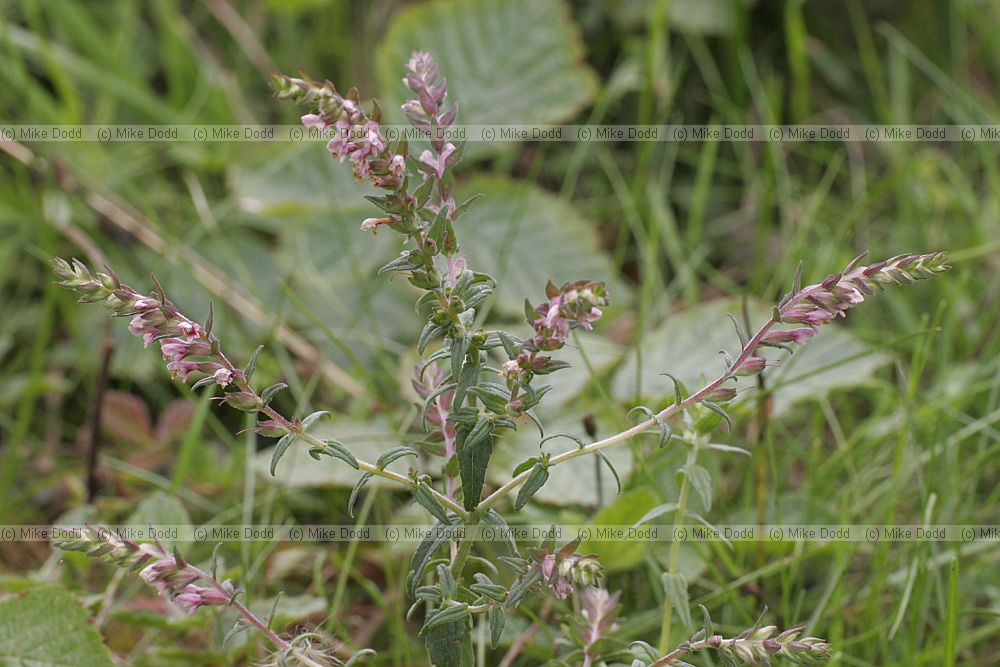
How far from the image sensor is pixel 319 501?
2.18 meters

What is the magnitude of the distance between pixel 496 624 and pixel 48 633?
80 cm

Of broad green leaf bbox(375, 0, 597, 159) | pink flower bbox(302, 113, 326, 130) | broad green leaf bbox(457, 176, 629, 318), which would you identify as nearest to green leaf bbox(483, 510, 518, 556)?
pink flower bbox(302, 113, 326, 130)

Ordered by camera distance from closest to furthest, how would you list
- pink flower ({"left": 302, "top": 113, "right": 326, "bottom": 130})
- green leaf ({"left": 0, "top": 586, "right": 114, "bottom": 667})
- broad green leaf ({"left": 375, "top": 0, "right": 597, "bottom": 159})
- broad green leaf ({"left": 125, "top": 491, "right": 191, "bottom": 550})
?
pink flower ({"left": 302, "top": 113, "right": 326, "bottom": 130}), green leaf ({"left": 0, "top": 586, "right": 114, "bottom": 667}), broad green leaf ({"left": 125, "top": 491, "right": 191, "bottom": 550}), broad green leaf ({"left": 375, "top": 0, "right": 597, "bottom": 159})

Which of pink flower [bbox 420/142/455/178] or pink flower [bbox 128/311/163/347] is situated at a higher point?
pink flower [bbox 420/142/455/178]

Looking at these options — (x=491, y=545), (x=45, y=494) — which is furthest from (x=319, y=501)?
(x=45, y=494)

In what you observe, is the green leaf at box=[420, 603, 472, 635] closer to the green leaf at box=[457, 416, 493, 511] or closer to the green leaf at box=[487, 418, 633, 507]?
the green leaf at box=[457, 416, 493, 511]

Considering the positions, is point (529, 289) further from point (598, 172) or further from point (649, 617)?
point (649, 617)

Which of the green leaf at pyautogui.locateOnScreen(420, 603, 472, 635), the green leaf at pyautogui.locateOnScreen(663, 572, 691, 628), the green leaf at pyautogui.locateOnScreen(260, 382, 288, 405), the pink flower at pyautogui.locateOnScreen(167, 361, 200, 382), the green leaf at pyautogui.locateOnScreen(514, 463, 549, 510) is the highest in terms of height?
the pink flower at pyautogui.locateOnScreen(167, 361, 200, 382)

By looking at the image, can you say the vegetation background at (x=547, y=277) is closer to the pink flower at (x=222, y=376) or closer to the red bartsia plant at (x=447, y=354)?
the red bartsia plant at (x=447, y=354)

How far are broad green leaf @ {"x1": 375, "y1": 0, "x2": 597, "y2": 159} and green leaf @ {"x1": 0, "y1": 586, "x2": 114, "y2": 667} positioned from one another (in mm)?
1714

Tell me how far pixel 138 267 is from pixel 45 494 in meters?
0.78

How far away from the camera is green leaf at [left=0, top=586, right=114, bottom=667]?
5.04ft

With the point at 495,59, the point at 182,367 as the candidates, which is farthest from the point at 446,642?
the point at 495,59

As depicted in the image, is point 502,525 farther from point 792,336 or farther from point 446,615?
point 792,336
